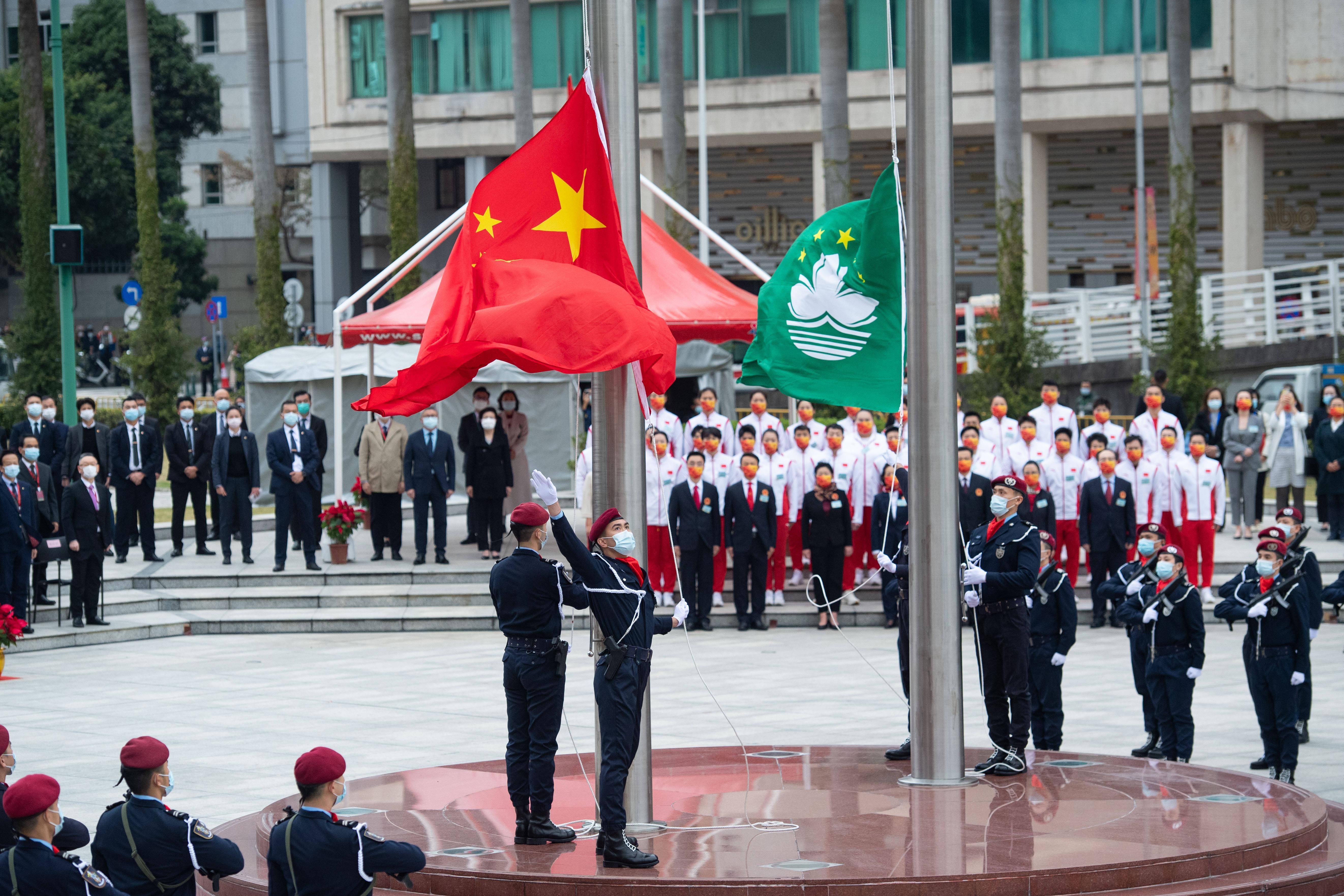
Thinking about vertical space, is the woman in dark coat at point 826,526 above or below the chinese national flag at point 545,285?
below

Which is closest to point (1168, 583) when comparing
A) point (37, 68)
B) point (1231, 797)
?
point (1231, 797)

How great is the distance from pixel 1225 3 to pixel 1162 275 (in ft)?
28.0

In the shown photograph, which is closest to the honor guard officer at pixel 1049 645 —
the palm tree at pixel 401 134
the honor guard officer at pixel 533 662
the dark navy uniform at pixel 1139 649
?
the dark navy uniform at pixel 1139 649

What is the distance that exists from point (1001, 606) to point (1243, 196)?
2943 centimetres

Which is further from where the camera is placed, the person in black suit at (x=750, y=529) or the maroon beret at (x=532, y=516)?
the person in black suit at (x=750, y=529)

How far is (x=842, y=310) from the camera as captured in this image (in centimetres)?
1060

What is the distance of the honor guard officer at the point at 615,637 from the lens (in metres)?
8.23

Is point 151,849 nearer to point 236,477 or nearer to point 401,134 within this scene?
point 236,477

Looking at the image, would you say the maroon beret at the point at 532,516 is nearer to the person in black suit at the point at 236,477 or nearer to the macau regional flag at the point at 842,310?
the macau regional flag at the point at 842,310

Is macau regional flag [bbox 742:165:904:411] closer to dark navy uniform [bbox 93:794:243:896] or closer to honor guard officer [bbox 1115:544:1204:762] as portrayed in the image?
honor guard officer [bbox 1115:544:1204:762]

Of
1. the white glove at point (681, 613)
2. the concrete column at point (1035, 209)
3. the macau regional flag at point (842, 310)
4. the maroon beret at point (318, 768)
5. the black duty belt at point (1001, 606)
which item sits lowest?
the black duty belt at point (1001, 606)

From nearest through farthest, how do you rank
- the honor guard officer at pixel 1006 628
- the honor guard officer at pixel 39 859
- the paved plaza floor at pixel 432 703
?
1. the honor guard officer at pixel 39 859
2. the honor guard officer at pixel 1006 628
3. the paved plaza floor at pixel 432 703

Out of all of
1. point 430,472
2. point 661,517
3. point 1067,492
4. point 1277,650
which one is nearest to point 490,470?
point 430,472

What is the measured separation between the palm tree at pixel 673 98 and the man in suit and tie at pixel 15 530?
51.2 feet
